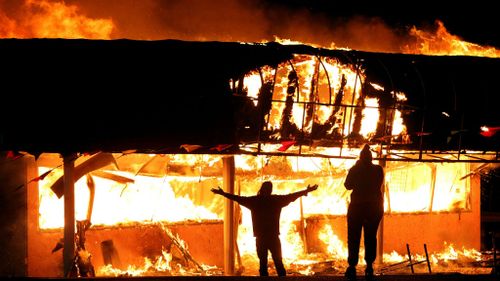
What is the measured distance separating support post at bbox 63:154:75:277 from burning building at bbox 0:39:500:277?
19mm

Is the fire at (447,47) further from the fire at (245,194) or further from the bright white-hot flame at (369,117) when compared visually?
the bright white-hot flame at (369,117)

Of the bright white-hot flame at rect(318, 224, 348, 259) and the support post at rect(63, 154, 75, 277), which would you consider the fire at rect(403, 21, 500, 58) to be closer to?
the bright white-hot flame at rect(318, 224, 348, 259)

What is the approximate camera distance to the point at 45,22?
14.0m

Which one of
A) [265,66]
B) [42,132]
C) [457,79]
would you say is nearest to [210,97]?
[265,66]

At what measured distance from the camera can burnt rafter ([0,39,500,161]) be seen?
10.4 metres

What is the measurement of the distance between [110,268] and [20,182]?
Result: 2.60 meters

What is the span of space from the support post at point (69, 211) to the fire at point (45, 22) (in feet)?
15.0

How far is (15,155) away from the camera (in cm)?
1034

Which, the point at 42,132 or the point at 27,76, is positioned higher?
the point at 27,76

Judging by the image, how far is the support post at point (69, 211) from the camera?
10.6 m

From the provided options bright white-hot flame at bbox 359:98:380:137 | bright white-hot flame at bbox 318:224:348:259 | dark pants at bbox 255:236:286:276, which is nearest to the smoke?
bright white-hot flame at bbox 318:224:348:259

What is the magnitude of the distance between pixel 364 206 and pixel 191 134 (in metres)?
3.53

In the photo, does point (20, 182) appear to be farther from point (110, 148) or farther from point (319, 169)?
point (319, 169)

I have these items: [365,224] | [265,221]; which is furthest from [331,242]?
[365,224]
